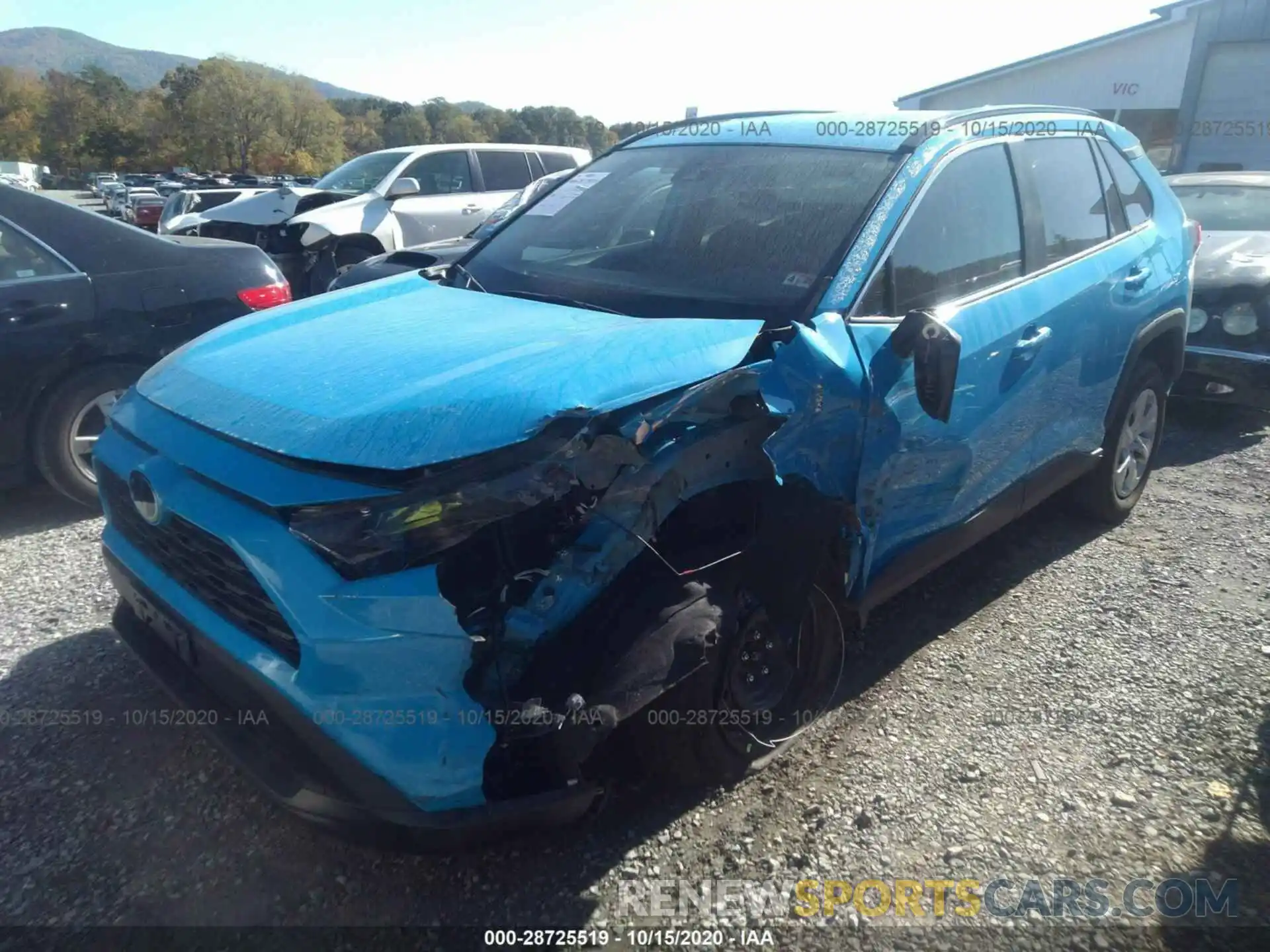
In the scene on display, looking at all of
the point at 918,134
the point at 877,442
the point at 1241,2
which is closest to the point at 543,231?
the point at 918,134

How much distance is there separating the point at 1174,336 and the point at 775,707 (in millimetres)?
3158

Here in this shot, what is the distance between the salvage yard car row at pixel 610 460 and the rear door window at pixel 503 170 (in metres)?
7.17

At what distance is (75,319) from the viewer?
4336mm

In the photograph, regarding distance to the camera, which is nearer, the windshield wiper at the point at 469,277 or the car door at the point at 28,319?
the windshield wiper at the point at 469,277

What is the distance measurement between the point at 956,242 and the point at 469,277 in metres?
1.75

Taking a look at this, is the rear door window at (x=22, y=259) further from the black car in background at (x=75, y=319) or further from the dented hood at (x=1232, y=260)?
the dented hood at (x=1232, y=260)

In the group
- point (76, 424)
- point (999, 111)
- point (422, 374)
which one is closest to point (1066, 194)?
point (999, 111)

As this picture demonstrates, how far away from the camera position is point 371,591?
6.32 ft

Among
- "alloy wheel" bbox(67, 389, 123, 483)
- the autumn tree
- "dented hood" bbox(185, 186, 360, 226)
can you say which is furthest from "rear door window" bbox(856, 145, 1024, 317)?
the autumn tree

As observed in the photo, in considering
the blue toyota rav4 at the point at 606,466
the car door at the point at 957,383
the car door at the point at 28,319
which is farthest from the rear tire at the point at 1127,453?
the car door at the point at 28,319

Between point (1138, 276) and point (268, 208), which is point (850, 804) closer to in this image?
point (1138, 276)

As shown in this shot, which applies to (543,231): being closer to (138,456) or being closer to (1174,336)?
(138,456)

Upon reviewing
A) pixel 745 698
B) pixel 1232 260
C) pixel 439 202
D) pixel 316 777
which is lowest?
pixel 1232 260

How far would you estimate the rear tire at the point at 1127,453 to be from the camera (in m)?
4.25
